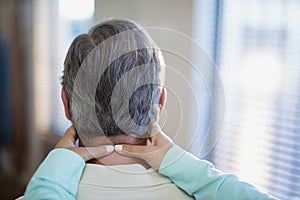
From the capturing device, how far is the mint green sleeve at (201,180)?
0.72 m

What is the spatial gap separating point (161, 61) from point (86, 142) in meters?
0.21

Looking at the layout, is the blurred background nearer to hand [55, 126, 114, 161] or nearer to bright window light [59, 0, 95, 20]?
bright window light [59, 0, 95, 20]

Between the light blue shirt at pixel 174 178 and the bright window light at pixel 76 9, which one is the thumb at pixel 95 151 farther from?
the bright window light at pixel 76 9

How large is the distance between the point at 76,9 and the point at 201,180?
4.65 ft

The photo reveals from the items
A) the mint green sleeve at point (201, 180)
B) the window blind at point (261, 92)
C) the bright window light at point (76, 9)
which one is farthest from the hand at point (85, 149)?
the bright window light at point (76, 9)

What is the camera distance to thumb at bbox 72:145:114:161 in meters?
0.75

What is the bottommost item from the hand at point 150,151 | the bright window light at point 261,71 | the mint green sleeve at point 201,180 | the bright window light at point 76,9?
the mint green sleeve at point 201,180

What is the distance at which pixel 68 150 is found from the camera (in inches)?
29.1

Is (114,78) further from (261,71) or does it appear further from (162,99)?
(261,71)

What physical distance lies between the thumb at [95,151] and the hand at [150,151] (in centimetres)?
2

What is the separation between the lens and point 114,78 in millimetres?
732

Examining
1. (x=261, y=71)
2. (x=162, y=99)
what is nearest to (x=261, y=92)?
(x=261, y=71)

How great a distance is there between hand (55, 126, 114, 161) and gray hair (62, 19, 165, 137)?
0.02m

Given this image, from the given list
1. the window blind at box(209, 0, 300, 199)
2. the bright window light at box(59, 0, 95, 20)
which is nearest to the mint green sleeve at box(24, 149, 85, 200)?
the window blind at box(209, 0, 300, 199)
